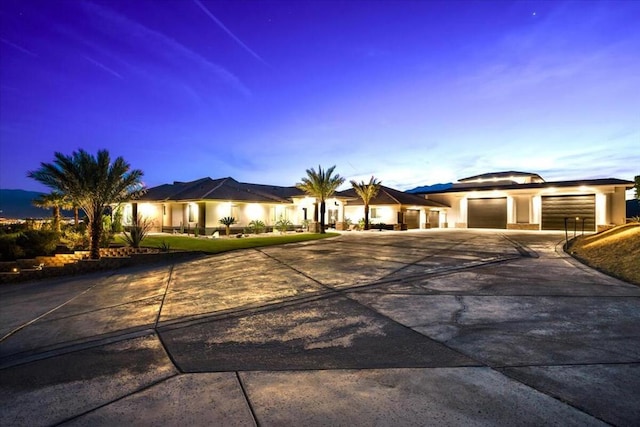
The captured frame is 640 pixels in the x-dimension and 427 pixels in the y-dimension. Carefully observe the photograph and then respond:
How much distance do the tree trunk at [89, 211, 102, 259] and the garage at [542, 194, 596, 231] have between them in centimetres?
3852

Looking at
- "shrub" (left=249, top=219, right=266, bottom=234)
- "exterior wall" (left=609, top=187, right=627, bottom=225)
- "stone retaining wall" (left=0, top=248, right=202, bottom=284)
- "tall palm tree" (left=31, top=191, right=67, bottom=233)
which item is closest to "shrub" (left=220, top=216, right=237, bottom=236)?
"shrub" (left=249, top=219, right=266, bottom=234)

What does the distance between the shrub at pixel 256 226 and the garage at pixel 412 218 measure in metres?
17.2

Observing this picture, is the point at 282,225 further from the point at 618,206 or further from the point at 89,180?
the point at 618,206

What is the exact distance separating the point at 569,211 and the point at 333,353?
3971 cm

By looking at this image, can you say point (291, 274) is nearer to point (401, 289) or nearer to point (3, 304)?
point (401, 289)

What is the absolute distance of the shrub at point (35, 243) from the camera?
58.0 feet

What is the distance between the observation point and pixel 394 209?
3888cm

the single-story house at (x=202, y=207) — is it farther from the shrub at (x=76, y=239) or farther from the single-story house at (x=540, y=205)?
the single-story house at (x=540, y=205)

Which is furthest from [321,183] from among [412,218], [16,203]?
[16,203]

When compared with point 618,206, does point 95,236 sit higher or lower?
lower

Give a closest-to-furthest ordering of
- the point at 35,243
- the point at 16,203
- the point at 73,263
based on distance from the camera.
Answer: the point at 73,263 < the point at 35,243 < the point at 16,203

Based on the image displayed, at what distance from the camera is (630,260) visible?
1120 cm

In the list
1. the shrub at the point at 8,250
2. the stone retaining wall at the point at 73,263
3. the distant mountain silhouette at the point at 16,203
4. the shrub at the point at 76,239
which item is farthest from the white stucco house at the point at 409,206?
the distant mountain silhouette at the point at 16,203

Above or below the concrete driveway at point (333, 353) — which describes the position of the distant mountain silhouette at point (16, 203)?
above
